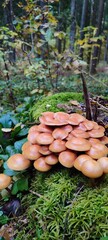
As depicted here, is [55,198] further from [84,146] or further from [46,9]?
[46,9]

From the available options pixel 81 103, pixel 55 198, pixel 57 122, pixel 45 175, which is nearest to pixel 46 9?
pixel 81 103

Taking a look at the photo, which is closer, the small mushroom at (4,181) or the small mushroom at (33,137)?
the small mushroom at (4,181)

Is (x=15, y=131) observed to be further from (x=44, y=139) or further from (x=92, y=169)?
(x=92, y=169)

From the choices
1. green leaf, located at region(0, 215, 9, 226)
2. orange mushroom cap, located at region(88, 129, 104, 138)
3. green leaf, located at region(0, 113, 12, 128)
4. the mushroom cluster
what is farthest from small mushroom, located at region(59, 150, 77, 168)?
green leaf, located at region(0, 113, 12, 128)

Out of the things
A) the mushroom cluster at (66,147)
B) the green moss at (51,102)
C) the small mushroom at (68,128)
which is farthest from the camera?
the green moss at (51,102)

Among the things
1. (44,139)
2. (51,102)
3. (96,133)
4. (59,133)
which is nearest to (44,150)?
(44,139)

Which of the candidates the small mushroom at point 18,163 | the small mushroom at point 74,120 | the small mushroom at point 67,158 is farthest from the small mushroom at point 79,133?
the small mushroom at point 18,163

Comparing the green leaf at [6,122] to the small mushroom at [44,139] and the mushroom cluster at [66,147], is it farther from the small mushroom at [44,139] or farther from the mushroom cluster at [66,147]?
the small mushroom at [44,139]
